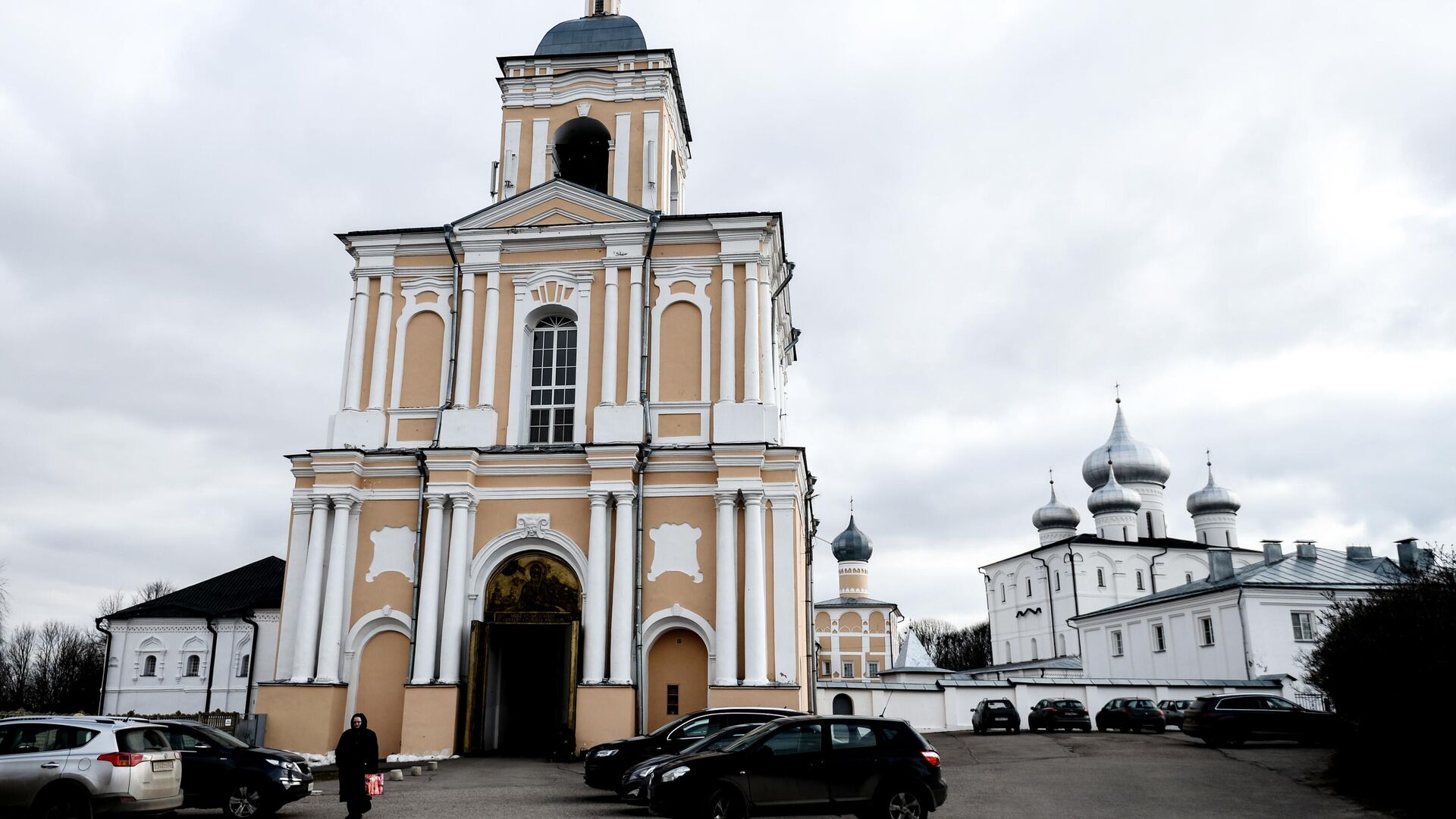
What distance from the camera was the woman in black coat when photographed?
39.8 ft

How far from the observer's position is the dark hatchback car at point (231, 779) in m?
13.6

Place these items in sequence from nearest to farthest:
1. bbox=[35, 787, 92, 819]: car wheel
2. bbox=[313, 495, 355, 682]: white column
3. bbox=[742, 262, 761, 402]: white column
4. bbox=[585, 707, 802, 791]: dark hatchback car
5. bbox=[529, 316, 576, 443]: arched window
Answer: bbox=[35, 787, 92, 819]: car wheel → bbox=[585, 707, 802, 791]: dark hatchback car → bbox=[313, 495, 355, 682]: white column → bbox=[742, 262, 761, 402]: white column → bbox=[529, 316, 576, 443]: arched window

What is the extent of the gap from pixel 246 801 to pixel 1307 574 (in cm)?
3809

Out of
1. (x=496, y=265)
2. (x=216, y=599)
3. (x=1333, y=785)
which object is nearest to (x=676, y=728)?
(x=1333, y=785)

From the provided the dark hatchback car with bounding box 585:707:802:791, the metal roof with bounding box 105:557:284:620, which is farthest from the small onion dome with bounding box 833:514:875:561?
the dark hatchback car with bounding box 585:707:802:791

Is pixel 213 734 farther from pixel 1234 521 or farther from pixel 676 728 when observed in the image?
pixel 1234 521

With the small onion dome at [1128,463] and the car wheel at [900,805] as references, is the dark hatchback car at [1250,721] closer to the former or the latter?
the car wheel at [900,805]

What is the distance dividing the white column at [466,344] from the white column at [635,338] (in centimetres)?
357

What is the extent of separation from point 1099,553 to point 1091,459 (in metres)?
8.71

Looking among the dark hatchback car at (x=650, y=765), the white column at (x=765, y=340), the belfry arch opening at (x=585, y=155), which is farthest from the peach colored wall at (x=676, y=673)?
the belfry arch opening at (x=585, y=155)

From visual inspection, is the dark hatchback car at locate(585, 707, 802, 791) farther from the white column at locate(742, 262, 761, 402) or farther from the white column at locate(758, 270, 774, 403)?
the white column at locate(758, 270, 774, 403)

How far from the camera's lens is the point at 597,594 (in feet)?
77.1

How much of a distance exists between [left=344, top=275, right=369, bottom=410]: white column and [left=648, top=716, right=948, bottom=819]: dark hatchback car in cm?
1561

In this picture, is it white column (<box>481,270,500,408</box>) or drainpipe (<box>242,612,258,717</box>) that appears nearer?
white column (<box>481,270,500,408</box>)
